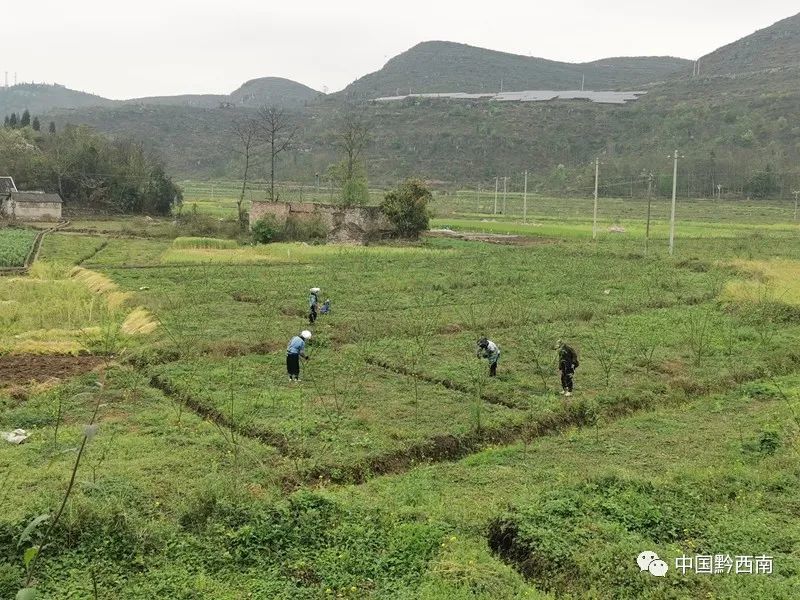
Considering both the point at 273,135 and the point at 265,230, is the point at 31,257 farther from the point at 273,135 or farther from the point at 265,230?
the point at 273,135

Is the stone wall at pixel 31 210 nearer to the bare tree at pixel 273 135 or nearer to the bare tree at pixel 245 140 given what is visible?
the bare tree at pixel 245 140

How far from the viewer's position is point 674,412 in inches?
577

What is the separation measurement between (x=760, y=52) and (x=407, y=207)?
16909 cm

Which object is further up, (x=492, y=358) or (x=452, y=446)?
(x=492, y=358)

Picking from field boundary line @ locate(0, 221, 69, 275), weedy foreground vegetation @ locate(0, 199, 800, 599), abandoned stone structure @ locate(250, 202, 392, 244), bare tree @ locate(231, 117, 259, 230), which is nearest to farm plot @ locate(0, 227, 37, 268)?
field boundary line @ locate(0, 221, 69, 275)

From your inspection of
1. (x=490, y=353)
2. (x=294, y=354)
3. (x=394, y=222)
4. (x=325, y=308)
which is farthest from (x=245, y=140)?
(x=490, y=353)

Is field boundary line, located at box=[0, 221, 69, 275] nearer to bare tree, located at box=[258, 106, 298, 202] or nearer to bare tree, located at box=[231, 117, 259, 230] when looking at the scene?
bare tree, located at box=[231, 117, 259, 230]

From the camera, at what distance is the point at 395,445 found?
12.2m

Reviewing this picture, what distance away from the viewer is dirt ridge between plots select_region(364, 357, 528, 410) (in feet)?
48.3

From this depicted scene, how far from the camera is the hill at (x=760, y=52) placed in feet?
563

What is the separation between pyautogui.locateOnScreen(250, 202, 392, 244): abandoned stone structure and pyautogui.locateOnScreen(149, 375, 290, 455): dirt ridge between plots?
3540 cm

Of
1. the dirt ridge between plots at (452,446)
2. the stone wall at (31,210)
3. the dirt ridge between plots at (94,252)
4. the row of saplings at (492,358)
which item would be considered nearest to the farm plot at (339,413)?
the dirt ridge between plots at (452,446)

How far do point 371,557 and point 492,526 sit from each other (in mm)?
1673

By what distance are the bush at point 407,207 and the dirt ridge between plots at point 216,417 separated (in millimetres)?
36613
